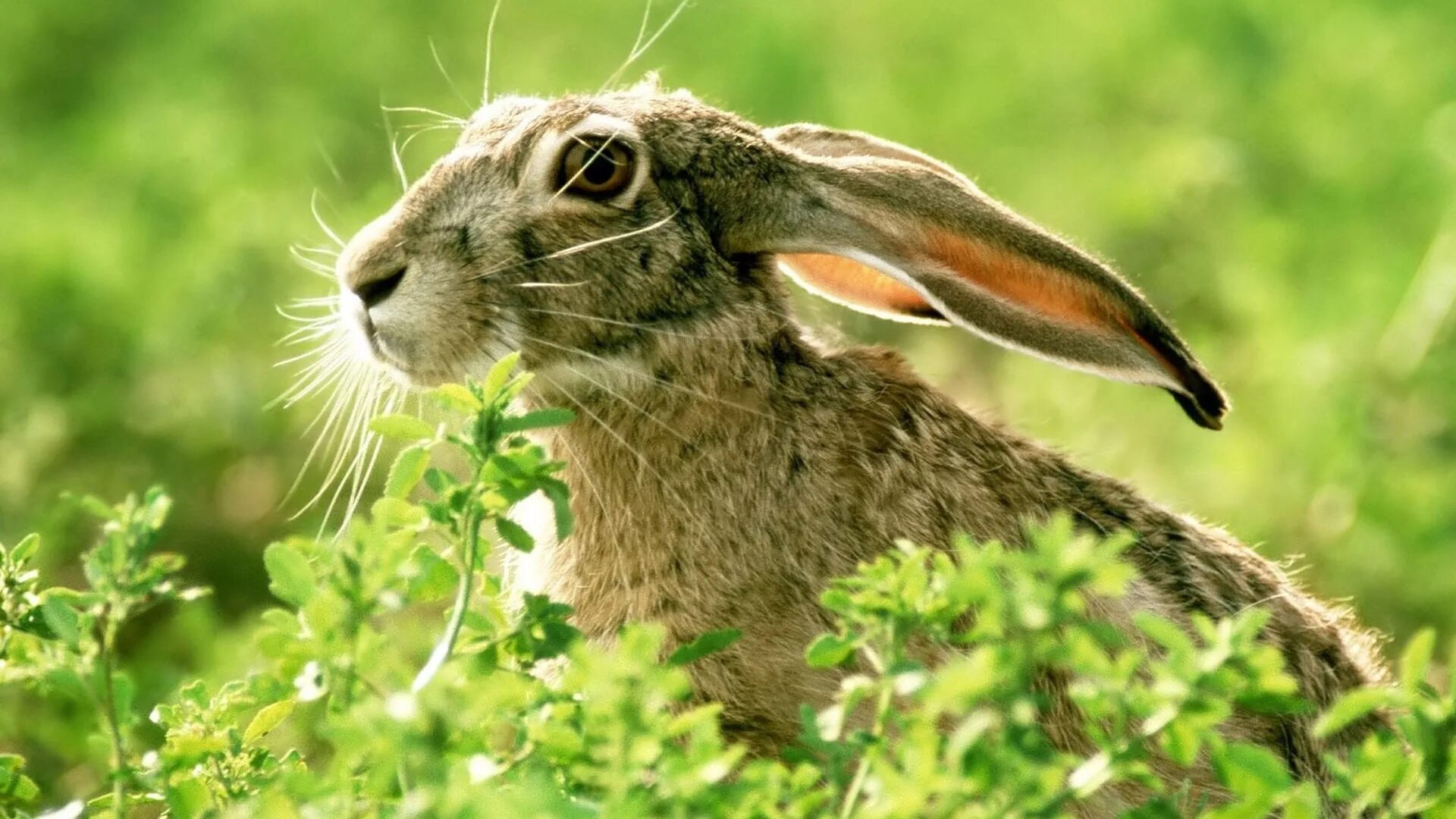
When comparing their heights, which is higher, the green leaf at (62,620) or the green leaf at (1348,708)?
the green leaf at (1348,708)

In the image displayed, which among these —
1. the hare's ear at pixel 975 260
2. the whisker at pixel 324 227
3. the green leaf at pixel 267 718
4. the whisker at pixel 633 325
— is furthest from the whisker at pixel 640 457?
the green leaf at pixel 267 718

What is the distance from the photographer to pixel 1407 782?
2.47 meters

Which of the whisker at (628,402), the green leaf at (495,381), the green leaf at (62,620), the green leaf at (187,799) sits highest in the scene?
the whisker at (628,402)

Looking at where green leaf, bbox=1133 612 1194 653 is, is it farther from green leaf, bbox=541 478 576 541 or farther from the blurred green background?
the blurred green background

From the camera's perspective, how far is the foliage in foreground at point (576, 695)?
7.39ft

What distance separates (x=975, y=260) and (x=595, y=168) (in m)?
0.71

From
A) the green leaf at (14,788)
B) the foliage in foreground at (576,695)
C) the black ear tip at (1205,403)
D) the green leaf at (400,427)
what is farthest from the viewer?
the black ear tip at (1205,403)

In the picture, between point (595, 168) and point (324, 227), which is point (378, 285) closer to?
point (595, 168)

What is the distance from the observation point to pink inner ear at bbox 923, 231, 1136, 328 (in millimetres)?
3648

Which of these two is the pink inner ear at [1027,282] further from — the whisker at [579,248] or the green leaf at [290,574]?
the green leaf at [290,574]

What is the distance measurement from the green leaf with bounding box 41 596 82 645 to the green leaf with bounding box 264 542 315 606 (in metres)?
0.35

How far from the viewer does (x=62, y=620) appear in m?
2.74

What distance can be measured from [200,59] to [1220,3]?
3942 mm

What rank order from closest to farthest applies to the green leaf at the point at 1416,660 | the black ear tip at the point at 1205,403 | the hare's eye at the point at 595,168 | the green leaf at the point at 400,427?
the green leaf at the point at 1416,660 → the green leaf at the point at 400,427 → the black ear tip at the point at 1205,403 → the hare's eye at the point at 595,168
